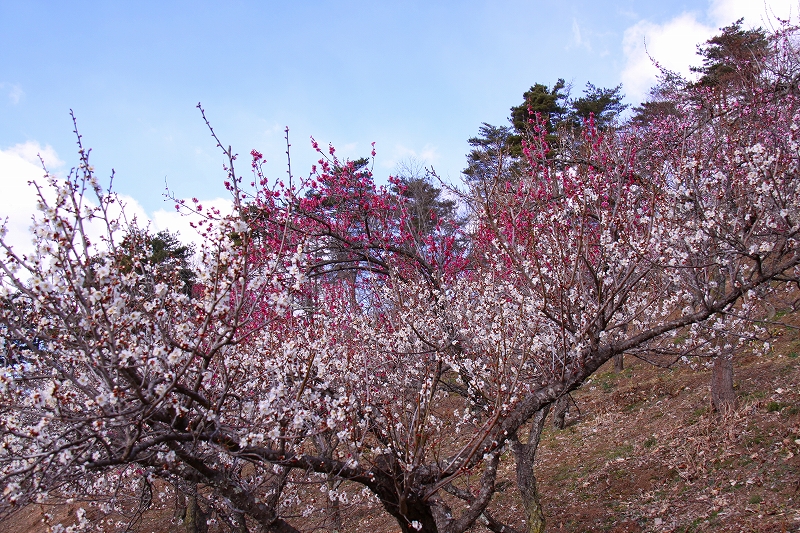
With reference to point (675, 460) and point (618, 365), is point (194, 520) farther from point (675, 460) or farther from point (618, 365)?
point (618, 365)

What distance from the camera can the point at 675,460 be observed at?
28.3ft

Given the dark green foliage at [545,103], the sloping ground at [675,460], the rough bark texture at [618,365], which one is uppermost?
the dark green foliage at [545,103]

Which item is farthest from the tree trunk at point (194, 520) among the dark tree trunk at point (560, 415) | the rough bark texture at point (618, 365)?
the rough bark texture at point (618, 365)

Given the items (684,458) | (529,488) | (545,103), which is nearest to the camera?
(529,488)

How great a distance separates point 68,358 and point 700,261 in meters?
7.34

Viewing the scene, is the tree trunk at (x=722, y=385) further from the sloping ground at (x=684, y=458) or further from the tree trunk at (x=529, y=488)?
the tree trunk at (x=529, y=488)

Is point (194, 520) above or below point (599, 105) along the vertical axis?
below

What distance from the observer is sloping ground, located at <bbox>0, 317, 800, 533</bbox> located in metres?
6.69

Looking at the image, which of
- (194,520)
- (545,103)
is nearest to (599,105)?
(545,103)

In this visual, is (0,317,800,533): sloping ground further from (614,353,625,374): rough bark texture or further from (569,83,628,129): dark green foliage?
(569,83,628,129): dark green foliage

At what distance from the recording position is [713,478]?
752cm

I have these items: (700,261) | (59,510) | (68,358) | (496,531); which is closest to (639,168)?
(700,261)

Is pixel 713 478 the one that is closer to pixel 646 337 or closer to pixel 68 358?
pixel 646 337

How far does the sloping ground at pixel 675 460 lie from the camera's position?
669 cm
